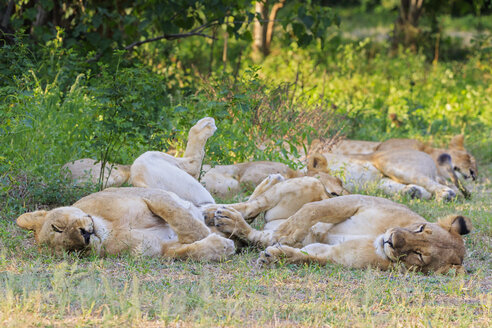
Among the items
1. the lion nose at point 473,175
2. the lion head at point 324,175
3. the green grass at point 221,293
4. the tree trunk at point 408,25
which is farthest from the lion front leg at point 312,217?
the tree trunk at point 408,25

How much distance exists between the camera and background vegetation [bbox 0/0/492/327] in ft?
11.4

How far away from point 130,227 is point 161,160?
4.14 feet

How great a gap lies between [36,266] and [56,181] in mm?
1746

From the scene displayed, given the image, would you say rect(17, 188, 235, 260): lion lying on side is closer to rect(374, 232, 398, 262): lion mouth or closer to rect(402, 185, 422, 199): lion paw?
rect(374, 232, 398, 262): lion mouth

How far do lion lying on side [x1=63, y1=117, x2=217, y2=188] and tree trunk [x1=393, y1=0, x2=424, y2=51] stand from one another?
437 inches

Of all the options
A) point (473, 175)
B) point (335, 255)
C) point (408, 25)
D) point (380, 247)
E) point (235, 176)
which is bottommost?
point (473, 175)

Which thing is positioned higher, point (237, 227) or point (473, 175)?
point (237, 227)

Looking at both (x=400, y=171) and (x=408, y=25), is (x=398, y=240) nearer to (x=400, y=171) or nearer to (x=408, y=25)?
(x=400, y=171)

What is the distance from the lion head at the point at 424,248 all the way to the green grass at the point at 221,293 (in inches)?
4.5

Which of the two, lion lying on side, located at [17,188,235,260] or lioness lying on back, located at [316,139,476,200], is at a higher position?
lion lying on side, located at [17,188,235,260]

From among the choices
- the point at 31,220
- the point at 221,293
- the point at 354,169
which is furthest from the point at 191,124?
the point at 221,293

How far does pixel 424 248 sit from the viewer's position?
441 cm

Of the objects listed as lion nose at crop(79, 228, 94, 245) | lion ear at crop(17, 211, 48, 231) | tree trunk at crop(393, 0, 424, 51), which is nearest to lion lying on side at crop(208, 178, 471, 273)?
lion nose at crop(79, 228, 94, 245)

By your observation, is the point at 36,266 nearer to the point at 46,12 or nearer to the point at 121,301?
the point at 121,301
